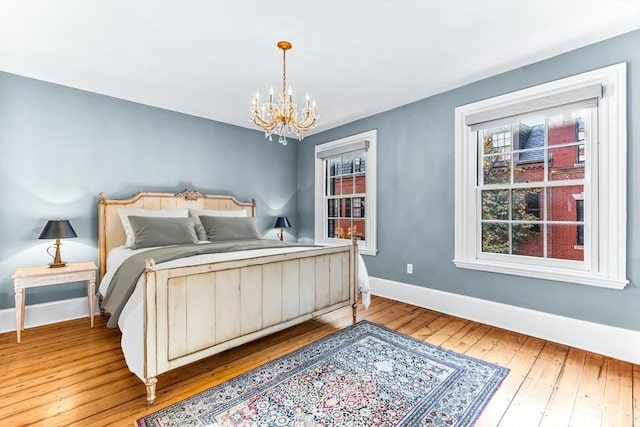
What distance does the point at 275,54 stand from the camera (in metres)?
2.48

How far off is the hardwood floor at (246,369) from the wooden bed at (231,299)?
200mm

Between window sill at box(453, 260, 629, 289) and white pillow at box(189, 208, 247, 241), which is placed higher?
white pillow at box(189, 208, 247, 241)

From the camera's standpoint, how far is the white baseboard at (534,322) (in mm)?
2195

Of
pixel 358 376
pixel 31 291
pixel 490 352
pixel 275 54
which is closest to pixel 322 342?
pixel 358 376

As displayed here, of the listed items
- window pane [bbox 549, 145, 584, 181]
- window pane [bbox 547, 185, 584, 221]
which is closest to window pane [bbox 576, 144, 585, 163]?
window pane [bbox 549, 145, 584, 181]

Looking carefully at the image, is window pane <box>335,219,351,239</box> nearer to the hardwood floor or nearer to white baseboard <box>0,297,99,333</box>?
the hardwood floor

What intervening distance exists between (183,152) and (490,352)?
401 cm

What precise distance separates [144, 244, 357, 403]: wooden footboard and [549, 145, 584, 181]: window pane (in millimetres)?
2024

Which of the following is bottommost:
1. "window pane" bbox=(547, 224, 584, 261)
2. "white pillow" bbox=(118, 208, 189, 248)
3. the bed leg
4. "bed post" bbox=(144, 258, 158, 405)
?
the bed leg

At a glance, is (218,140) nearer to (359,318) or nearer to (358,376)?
(359,318)

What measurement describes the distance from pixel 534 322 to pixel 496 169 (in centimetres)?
145

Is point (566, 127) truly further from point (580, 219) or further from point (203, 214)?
point (203, 214)

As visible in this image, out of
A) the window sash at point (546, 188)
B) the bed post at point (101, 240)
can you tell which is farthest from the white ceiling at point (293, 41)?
the bed post at point (101, 240)

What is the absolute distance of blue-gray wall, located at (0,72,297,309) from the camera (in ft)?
9.25
